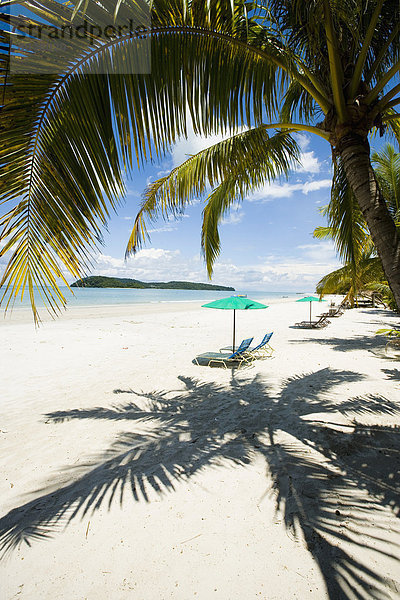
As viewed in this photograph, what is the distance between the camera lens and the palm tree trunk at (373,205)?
8.76 ft

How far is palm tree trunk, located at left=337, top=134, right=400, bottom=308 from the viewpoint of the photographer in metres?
2.67

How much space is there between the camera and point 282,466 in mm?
3266

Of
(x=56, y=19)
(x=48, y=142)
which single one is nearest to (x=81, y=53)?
(x=56, y=19)

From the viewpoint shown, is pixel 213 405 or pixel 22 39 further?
pixel 213 405

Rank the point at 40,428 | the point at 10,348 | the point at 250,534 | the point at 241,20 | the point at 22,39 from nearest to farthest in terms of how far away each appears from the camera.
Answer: the point at 22,39, the point at 250,534, the point at 241,20, the point at 40,428, the point at 10,348

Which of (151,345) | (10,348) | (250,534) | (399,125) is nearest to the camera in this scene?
(250,534)

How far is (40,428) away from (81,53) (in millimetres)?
4449

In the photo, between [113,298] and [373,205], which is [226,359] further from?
[113,298]

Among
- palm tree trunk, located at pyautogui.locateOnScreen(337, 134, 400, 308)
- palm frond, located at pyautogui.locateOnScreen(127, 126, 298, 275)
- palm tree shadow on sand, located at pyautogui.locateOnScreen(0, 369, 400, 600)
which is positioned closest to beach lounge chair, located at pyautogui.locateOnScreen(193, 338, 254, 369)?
palm tree shadow on sand, located at pyautogui.locateOnScreen(0, 369, 400, 600)

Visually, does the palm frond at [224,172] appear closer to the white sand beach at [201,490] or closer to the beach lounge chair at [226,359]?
the white sand beach at [201,490]

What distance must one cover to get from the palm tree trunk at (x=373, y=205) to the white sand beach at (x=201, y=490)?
1952 mm

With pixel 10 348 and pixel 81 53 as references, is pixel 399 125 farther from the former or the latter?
pixel 10 348

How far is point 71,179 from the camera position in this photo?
194 centimetres

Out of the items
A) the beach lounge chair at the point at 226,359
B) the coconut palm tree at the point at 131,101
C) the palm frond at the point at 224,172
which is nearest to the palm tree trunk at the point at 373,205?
the coconut palm tree at the point at 131,101
